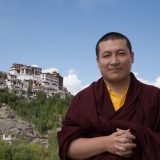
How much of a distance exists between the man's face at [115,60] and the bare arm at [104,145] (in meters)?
0.34

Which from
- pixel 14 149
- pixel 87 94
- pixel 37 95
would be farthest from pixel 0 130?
pixel 87 94

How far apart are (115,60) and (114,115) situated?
290 millimetres

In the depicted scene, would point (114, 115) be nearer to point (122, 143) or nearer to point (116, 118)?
point (116, 118)

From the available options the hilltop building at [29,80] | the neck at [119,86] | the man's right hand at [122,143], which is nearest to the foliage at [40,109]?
the hilltop building at [29,80]

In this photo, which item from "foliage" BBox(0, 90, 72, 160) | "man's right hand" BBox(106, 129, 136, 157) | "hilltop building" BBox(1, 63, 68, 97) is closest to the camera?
"man's right hand" BBox(106, 129, 136, 157)

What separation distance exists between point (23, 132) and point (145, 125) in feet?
194

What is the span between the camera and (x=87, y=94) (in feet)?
7.79

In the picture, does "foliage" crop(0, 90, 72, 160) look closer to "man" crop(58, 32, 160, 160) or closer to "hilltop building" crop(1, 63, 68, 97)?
"hilltop building" crop(1, 63, 68, 97)

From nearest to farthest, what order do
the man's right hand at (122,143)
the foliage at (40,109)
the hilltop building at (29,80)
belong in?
1. the man's right hand at (122,143)
2. the foliage at (40,109)
3. the hilltop building at (29,80)

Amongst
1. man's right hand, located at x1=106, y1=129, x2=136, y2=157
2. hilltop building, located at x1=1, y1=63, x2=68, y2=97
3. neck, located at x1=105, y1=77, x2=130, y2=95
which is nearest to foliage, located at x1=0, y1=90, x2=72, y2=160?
hilltop building, located at x1=1, y1=63, x2=68, y2=97

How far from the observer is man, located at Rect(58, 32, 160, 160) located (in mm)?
2146

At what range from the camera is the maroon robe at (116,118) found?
215 centimetres

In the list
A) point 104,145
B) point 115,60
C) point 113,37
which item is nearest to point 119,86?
point 115,60

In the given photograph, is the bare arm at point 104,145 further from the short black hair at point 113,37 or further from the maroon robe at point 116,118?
the short black hair at point 113,37
